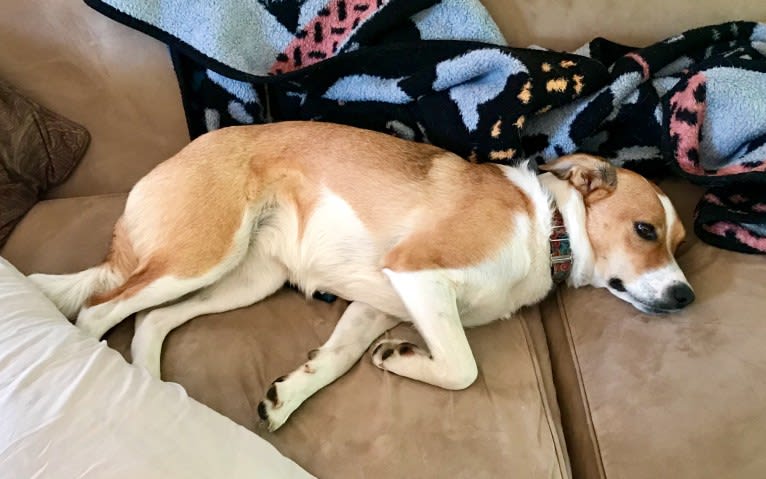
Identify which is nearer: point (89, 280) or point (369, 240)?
point (89, 280)

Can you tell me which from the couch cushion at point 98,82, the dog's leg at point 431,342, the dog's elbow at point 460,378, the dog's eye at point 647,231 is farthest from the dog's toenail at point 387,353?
the couch cushion at point 98,82

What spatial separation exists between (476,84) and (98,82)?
1133 mm

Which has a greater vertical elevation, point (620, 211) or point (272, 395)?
point (620, 211)

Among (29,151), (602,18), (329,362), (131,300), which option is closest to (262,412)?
(329,362)

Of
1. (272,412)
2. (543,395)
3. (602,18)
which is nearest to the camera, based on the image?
(272,412)

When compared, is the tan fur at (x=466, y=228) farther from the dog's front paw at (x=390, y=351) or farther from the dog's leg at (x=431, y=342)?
the dog's front paw at (x=390, y=351)

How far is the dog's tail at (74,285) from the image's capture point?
1.56 meters

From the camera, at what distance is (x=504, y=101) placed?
5.95 ft

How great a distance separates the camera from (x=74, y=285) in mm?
1583

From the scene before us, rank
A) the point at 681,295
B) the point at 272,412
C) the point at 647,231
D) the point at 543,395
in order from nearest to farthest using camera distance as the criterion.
A: 1. the point at 272,412
2. the point at 543,395
3. the point at 681,295
4. the point at 647,231

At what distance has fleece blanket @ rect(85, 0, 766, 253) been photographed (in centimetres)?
179

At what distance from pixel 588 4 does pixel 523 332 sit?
1.09 meters

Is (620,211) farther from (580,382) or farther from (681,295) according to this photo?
(580,382)

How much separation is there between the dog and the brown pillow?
337mm
